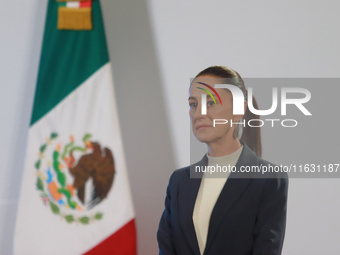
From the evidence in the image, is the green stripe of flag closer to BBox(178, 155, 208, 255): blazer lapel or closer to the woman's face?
the woman's face

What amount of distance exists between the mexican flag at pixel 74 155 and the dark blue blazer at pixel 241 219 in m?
0.22

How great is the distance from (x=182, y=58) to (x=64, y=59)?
584 mm

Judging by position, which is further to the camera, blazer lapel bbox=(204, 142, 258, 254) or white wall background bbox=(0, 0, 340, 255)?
white wall background bbox=(0, 0, 340, 255)

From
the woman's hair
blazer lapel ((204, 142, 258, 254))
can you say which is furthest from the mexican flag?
the woman's hair

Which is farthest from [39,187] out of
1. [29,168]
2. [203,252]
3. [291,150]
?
[291,150]

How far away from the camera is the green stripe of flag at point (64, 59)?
154cm

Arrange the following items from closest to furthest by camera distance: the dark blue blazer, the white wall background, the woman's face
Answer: the dark blue blazer < the woman's face < the white wall background

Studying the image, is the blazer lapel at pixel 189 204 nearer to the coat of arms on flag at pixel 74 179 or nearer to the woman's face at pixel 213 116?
the woman's face at pixel 213 116

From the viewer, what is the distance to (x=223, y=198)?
1413 mm

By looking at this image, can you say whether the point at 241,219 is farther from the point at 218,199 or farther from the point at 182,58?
the point at 182,58

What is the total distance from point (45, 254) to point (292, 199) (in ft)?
Result: 3.82

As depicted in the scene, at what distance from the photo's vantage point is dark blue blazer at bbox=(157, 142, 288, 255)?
1329 millimetres

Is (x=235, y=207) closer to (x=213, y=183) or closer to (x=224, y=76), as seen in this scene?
(x=213, y=183)

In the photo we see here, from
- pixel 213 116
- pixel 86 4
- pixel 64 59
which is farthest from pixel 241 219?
pixel 86 4
